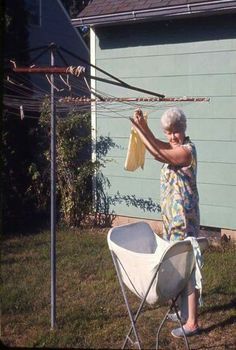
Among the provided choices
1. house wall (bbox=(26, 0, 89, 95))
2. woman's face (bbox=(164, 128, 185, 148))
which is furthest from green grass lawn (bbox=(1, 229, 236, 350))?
house wall (bbox=(26, 0, 89, 95))

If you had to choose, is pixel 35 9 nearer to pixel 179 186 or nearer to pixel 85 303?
pixel 85 303

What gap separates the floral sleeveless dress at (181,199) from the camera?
15.9 ft

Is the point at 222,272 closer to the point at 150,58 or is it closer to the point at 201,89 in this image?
the point at 201,89

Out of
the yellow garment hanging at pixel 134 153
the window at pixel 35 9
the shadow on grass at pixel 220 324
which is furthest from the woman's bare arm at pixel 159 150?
the window at pixel 35 9

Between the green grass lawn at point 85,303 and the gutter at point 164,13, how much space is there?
9.09ft

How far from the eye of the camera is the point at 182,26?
8.06m

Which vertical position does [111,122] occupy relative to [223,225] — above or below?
above

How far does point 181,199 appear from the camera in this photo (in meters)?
4.85

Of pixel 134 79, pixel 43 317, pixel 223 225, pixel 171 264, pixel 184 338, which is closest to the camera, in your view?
pixel 171 264

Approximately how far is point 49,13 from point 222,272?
10.4 m

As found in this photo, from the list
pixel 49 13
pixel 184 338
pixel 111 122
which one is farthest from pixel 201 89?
pixel 49 13

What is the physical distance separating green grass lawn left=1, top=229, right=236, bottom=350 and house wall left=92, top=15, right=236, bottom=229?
0.94 meters

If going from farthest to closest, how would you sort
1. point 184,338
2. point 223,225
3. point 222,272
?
point 223,225
point 222,272
point 184,338

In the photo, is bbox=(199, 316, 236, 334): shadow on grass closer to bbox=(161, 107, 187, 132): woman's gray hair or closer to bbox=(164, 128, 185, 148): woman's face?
bbox=(164, 128, 185, 148): woman's face
